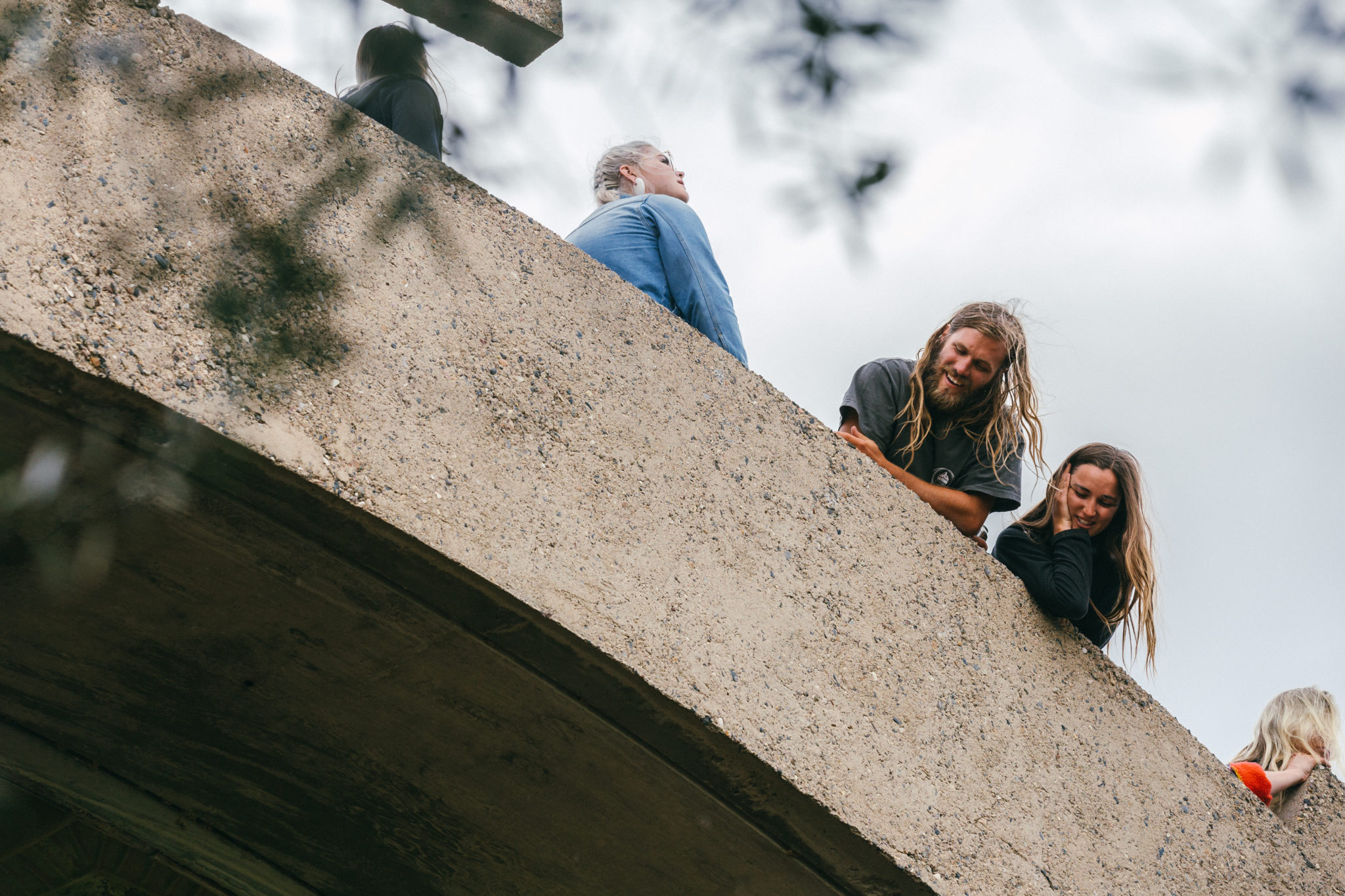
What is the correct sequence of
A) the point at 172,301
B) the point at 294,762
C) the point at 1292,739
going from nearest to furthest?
the point at 172,301
the point at 294,762
the point at 1292,739

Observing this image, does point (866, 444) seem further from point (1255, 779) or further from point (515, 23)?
point (1255, 779)

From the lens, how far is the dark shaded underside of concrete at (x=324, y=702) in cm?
213

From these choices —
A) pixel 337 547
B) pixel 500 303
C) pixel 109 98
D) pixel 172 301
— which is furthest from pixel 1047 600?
pixel 109 98

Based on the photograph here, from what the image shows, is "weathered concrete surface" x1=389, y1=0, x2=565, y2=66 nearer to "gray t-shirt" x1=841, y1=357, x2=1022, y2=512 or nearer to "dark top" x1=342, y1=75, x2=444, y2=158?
"dark top" x1=342, y1=75, x2=444, y2=158

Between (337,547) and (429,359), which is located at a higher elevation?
(429,359)

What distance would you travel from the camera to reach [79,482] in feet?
7.04

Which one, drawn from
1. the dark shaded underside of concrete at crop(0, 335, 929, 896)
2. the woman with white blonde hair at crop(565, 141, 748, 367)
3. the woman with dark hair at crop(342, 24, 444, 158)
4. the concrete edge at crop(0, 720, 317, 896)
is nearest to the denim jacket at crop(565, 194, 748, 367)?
the woman with white blonde hair at crop(565, 141, 748, 367)

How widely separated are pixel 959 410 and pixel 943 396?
2.3 inches

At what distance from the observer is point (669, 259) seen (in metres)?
3.03

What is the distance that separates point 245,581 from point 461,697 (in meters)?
0.51

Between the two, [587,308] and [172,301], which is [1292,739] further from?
[172,301]

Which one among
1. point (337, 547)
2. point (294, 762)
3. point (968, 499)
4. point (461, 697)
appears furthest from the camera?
point (968, 499)

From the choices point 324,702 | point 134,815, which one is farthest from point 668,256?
point 134,815

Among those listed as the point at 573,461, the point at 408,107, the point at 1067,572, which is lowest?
the point at 573,461
